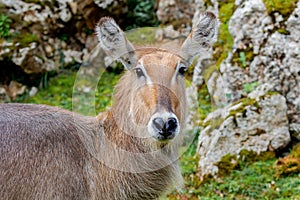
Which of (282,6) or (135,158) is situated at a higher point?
(135,158)

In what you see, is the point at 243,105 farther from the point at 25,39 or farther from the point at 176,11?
the point at 25,39

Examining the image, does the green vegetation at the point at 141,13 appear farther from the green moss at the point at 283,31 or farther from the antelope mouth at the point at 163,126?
the antelope mouth at the point at 163,126

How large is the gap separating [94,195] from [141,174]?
1.70 feet

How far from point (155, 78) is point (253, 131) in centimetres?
354

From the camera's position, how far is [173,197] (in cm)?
802

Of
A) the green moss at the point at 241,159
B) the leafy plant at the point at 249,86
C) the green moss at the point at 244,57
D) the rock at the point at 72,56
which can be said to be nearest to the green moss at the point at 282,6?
the green moss at the point at 244,57

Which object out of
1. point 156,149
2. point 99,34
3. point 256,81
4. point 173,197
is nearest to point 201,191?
point 173,197

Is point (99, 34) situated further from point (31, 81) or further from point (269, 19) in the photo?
point (31, 81)

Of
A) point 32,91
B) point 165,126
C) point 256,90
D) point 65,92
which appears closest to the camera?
point 165,126

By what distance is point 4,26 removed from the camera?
463 inches

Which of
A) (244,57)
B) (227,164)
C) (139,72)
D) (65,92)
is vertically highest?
(139,72)

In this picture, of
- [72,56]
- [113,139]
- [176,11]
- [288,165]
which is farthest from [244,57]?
[72,56]

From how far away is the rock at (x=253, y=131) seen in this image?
855cm

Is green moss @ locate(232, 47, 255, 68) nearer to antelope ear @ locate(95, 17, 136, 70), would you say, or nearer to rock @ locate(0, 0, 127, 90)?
antelope ear @ locate(95, 17, 136, 70)
